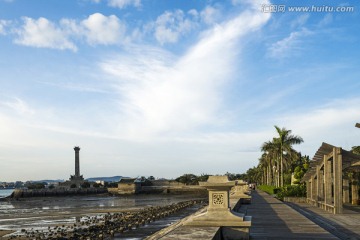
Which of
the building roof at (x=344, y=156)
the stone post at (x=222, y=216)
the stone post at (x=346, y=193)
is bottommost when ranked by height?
the stone post at (x=346, y=193)

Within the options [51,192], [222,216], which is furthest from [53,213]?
[51,192]

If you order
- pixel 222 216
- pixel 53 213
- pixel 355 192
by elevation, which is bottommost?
pixel 53 213

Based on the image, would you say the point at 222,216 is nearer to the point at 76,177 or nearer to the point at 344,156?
the point at 344,156

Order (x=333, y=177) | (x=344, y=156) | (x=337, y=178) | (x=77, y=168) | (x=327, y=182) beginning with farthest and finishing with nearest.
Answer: (x=77, y=168), (x=333, y=177), (x=327, y=182), (x=344, y=156), (x=337, y=178)

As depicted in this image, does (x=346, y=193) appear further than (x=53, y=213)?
No

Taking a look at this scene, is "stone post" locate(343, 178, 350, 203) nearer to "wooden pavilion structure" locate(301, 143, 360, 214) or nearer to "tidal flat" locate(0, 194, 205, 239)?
"wooden pavilion structure" locate(301, 143, 360, 214)

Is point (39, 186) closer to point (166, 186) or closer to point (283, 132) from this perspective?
point (166, 186)

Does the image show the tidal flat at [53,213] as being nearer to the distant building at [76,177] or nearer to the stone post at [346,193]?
the stone post at [346,193]

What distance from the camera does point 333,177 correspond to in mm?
21359

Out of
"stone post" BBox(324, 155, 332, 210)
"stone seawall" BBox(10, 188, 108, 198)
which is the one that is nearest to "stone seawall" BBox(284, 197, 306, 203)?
"stone post" BBox(324, 155, 332, 210)

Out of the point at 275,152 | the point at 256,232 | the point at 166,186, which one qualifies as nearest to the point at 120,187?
the point at 166,186

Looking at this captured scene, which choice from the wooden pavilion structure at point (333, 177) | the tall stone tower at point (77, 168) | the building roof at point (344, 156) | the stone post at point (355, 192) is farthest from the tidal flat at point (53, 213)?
the tall stone tower at point (77, 168)

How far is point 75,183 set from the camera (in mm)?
110625

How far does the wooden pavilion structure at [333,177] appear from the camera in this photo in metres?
19.2
